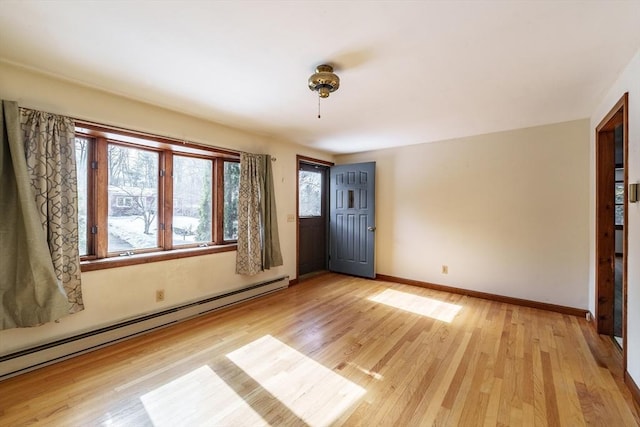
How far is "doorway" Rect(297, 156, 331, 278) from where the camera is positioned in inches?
186

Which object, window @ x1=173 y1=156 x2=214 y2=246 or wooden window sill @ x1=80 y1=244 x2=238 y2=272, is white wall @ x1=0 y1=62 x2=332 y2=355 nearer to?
wooden window sill @ x1=80 y1=244 x2=238 y2=272

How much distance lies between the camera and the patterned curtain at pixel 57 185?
6.60 ft

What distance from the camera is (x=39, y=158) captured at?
2.02 m

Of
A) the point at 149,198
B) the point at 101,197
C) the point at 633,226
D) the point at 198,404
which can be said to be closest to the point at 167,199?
the point at 149,198

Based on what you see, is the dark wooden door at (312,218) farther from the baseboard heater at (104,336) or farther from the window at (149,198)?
the baseboard heater at (104,336)

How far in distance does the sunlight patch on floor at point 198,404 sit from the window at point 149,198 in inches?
52.2

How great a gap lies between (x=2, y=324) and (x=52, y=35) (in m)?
1.96

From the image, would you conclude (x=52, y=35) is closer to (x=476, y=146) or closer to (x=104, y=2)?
(x=104, y=2)

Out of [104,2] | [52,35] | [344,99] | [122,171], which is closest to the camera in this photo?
[104,2]

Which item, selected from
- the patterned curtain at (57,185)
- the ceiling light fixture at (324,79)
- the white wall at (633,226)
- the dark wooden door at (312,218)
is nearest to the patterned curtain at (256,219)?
the dark wooden door at (312,218)

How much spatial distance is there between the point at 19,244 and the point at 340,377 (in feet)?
8.35

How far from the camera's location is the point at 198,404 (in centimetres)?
169

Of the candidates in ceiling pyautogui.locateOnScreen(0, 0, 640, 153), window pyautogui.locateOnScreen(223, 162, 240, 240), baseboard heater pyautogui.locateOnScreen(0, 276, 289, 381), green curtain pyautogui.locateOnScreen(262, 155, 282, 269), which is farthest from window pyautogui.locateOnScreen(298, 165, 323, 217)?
ceiling pyautogui.locateOnScreen(0, 0, 640, 153)

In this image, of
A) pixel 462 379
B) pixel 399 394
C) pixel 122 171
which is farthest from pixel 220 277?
pixel 462 379
